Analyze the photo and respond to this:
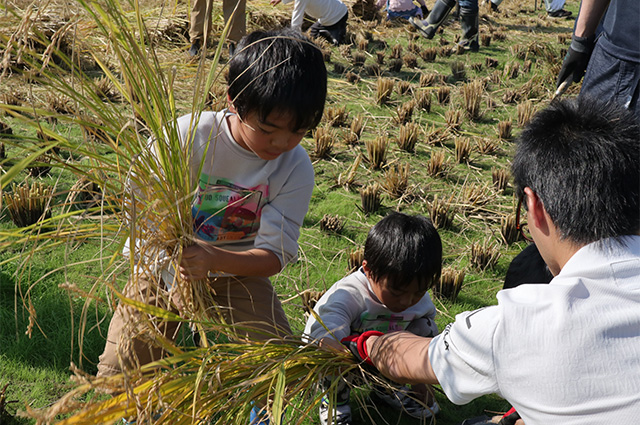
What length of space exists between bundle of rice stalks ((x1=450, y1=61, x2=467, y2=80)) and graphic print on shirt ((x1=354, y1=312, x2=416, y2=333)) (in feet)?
17.3

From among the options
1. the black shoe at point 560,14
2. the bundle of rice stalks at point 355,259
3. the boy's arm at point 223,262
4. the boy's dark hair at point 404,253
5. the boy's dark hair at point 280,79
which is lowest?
the black shoe at point 560,14

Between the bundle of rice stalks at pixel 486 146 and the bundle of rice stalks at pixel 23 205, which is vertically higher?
Answer: the bundle of rice stalks at pixel 23 205

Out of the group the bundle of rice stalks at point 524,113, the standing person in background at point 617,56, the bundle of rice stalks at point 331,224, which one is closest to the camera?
the standing person in background at point 617,56

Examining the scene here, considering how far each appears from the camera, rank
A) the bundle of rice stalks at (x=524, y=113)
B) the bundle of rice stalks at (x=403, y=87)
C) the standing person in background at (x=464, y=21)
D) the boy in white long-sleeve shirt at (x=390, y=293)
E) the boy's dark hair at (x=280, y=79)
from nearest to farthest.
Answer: the boy's dark hair at (x=280, y=79) < the boy in white long-sleeve shirt at (x=390, y=293) < the bundle of rice stalks at (x=524, y=113) < the bundle of rice stalks at (x=403, y=87) < the standing person in background at (x=464, y=21)

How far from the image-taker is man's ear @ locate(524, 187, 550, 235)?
149 centimetres

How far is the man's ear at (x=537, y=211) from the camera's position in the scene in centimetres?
149

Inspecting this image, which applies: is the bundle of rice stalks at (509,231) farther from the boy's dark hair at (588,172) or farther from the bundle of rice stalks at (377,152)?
the boy's dark hair at (588,172)

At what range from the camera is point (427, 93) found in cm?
600

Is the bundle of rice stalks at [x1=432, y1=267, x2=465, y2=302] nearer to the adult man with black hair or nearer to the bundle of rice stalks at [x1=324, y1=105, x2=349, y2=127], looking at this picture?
the adult man with black hair

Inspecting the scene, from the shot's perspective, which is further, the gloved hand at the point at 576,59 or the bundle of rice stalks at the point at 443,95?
the bundle of rice stalks at the point at 443,95

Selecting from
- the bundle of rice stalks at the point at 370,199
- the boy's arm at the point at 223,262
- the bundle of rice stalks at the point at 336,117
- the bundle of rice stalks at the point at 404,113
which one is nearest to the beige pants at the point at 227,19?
the bundle of rice stalks at the point at 336,117

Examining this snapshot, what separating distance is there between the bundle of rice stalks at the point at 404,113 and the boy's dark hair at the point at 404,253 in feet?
10.4

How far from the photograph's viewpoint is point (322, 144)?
4496 millimetres

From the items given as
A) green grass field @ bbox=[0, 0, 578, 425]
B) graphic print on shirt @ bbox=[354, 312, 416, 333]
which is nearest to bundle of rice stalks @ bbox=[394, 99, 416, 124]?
green grass field @ bbox=[0, 0, 578, 425]
